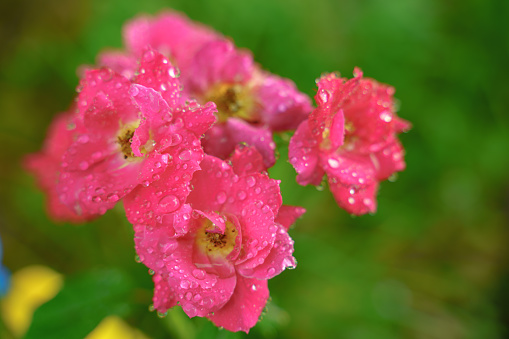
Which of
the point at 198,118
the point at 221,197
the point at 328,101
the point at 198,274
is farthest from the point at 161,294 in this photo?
the point at 328,101

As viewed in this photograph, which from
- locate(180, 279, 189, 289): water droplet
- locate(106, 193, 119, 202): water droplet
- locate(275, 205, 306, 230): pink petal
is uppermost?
locate(275, 205, 306, 230): pink petal

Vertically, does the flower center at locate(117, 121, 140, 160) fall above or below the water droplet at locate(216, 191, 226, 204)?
below

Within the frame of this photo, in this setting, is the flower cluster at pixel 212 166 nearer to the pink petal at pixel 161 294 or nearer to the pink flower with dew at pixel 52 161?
the pink petal at pixel 161 294

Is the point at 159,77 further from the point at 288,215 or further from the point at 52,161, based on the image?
the point at 52,161

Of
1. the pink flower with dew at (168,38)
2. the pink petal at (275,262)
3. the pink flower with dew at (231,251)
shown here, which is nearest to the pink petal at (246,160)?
the pink flower with dew at (231,251)

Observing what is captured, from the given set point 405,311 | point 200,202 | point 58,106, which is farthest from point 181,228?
point 58,106

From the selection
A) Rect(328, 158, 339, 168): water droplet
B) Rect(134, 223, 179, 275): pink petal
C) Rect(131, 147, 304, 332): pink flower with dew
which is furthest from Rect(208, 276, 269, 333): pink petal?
Rect(328, 158, 339, 168): water droplet

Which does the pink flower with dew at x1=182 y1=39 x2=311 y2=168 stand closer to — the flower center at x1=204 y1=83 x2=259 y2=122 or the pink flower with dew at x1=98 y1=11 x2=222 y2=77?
the flower center at x1=204 y1=83 x2=259 y2=122
